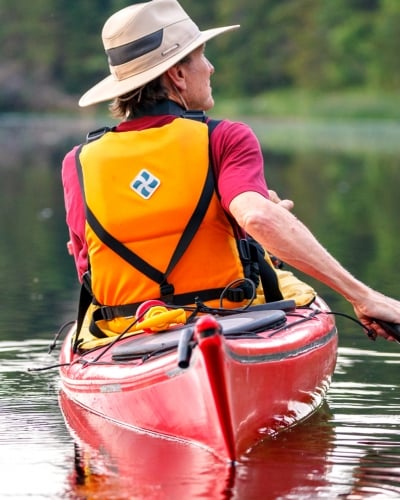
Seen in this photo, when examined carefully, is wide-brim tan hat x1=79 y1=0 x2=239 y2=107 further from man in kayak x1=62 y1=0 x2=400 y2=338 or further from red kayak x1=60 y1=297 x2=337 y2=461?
red kayak x1=60 y1=297 x2=337 y2=461

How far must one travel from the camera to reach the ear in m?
5.54

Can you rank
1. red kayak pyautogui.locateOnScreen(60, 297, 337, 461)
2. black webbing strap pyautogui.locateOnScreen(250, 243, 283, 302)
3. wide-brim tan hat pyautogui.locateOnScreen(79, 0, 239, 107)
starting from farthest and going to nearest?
black webbing strap pyautogui.locateOnScreen(250, 243, 283, 302)
wide-brim tan hat pyautogui.locateOnScreen(79, 0, 239, 107)
red kayak pyautogui.locateOnScreen(60, 297, 337, 461)

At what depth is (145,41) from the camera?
555 cm

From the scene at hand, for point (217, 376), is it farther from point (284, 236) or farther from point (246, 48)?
point (246, 48)

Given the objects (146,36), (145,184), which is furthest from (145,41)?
(145,184)

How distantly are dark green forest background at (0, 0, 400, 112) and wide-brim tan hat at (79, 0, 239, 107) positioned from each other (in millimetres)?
67050

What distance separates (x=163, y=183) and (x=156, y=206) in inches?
3.5

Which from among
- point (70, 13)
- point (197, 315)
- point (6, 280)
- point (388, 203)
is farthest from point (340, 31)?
point (197, 315)

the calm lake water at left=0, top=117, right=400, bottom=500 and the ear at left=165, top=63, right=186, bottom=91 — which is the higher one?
the ear at left=165, top=63, right=186, bottom=91

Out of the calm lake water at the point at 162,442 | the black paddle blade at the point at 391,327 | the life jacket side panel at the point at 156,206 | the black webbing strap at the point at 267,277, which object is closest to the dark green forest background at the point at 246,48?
the calm lake water at the point at 162,442

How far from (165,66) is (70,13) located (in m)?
94.6

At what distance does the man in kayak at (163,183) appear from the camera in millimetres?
5340

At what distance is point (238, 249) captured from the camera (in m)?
5.53

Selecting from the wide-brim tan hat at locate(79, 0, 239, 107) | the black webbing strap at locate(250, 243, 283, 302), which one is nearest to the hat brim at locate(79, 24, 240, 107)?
the wide-brim tan hat at locate(79, 0, 239, 107)
